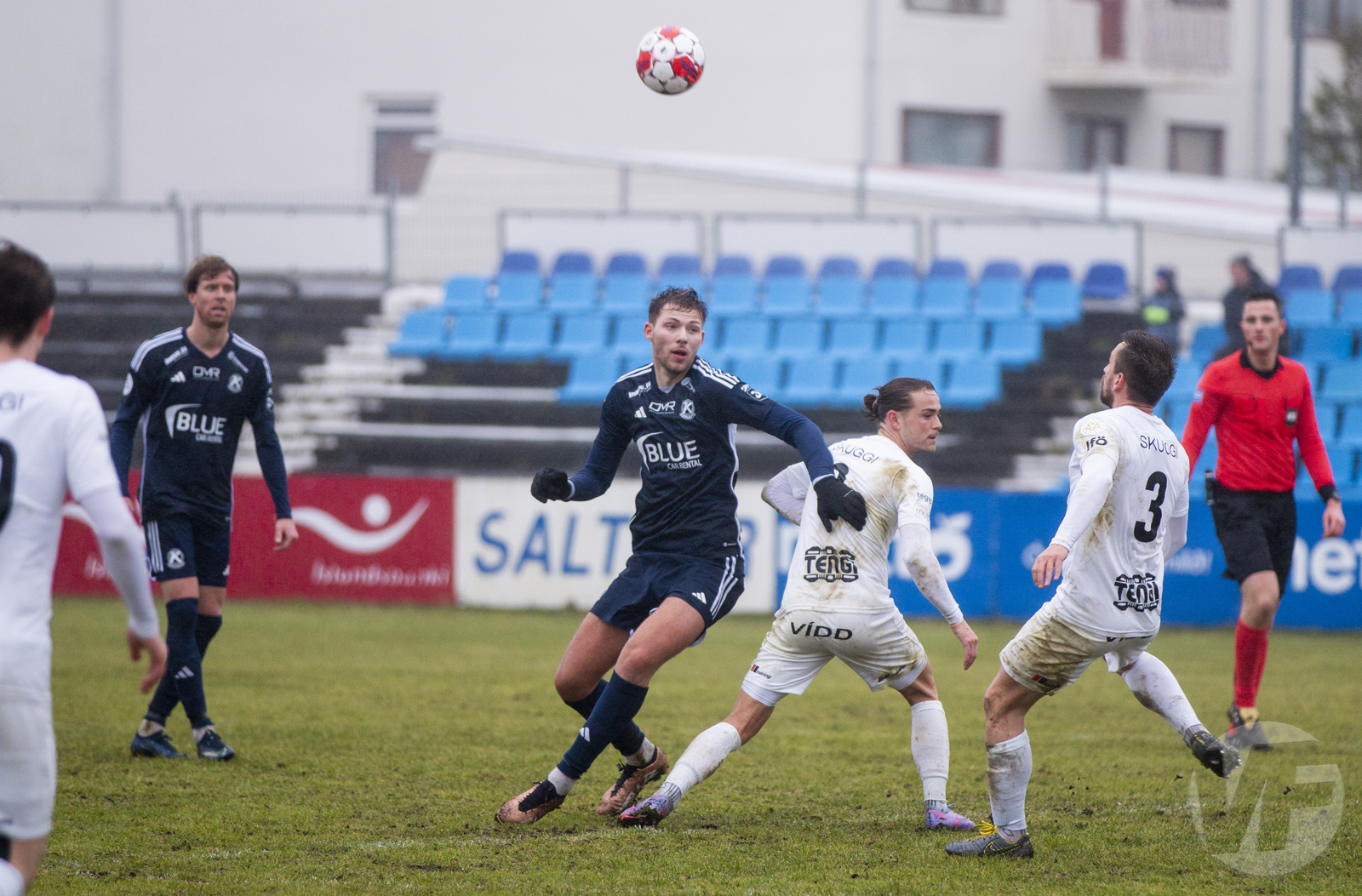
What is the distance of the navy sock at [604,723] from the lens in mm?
5344

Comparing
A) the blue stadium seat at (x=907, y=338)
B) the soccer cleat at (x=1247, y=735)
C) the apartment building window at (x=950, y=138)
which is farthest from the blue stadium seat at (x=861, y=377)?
the apartment building window at (x=950, y=138)

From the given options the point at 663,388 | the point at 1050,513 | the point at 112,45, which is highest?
the point at 112,45

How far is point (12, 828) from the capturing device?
3.39 m

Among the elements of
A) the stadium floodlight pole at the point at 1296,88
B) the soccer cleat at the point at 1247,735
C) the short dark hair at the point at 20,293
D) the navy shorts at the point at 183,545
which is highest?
the stadium floodlight pole at the point at 1296,88

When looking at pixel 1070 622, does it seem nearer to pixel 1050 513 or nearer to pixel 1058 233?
pixel 1050 513

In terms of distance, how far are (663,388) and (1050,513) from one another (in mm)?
8170

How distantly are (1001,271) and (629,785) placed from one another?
1382cm

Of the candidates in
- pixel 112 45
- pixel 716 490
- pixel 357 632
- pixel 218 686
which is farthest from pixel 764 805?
pixel 112 45

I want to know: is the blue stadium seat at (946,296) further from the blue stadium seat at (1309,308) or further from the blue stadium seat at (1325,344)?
the blue stadium seat at (1325,344)

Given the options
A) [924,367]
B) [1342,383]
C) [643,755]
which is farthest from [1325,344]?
[643,755]

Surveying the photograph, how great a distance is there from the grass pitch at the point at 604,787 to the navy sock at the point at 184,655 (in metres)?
0.33

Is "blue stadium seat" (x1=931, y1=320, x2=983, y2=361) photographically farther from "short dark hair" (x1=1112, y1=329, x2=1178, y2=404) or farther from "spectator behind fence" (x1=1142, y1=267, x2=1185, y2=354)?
"short dark hair" (x1=1112, y1=329, x2=1178, y2=404)

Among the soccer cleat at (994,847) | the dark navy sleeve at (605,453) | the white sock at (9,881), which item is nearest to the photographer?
the white sock at (9,881)

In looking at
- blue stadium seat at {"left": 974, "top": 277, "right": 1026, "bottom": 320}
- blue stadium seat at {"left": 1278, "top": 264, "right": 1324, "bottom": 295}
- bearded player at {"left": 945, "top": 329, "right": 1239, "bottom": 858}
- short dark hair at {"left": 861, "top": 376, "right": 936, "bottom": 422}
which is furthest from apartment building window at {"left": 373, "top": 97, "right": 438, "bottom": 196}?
bearded player at {"left": 945, "top": 329, "right": 1239, "bottom": 858}
